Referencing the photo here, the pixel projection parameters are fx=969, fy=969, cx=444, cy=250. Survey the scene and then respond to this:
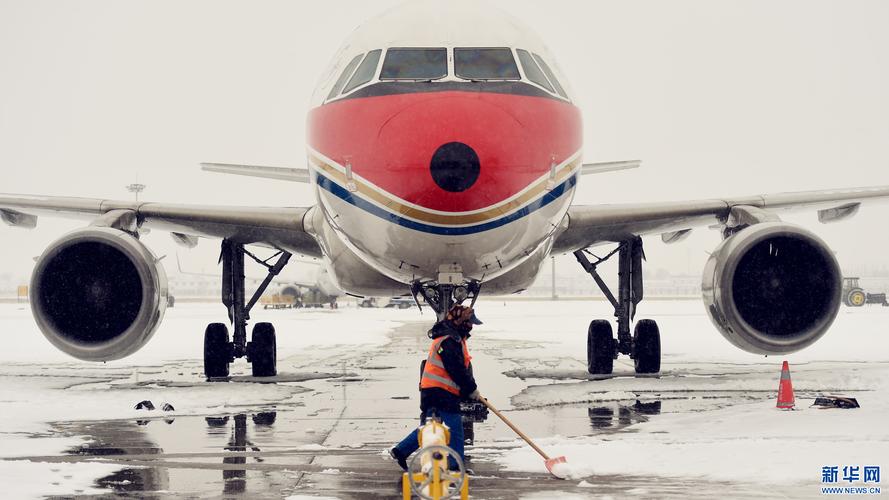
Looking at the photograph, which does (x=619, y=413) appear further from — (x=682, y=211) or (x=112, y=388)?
(x=112, y=388)

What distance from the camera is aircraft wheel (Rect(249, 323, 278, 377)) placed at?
1433 cm

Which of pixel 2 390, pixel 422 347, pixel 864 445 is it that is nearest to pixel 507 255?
pixel 864 445

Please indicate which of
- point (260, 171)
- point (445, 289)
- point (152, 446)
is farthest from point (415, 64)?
point (260, 171)

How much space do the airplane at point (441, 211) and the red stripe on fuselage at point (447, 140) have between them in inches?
0.6

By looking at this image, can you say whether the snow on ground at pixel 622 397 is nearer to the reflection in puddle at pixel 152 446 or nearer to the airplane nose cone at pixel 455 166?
Answer: the reflection in puddle at pixel 152 446

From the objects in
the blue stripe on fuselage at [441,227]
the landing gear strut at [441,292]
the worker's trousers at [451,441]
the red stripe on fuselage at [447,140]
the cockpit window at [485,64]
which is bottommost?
the worker's trousers at [451,441]

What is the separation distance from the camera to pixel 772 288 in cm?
1016

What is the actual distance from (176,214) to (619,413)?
20.2 feet

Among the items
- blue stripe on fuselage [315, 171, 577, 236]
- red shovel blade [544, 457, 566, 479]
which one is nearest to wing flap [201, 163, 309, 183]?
blue stripe on fuselage [315, 171, 577, 236]

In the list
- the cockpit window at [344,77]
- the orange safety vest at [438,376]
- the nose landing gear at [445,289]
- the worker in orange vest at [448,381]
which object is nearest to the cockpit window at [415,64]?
the cockpit window at [344,77]

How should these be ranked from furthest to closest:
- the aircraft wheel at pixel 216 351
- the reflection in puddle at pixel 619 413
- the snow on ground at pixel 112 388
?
the aircraft wheel at pixel 216 351
the snow on ground at pixel 112 388
the reflection in puddle at pixel 619 413

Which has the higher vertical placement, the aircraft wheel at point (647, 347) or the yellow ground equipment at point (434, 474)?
the aircraft wheel at point (647, 347)

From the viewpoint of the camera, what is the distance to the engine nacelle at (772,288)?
9.77 m

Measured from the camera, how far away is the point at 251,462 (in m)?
7.36
